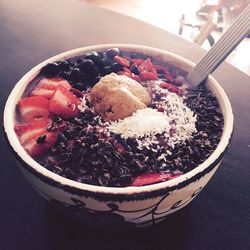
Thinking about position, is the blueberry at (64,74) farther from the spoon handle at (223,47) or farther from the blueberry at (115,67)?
the spoon handle at (223,47)

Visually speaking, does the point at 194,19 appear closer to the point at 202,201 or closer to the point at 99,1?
the point at 99,1

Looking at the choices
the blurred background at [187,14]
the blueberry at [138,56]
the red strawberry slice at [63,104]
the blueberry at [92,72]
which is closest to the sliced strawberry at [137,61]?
the blueberry at [138,56]

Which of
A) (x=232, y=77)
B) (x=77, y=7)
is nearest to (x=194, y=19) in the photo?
(x=77, y=7)

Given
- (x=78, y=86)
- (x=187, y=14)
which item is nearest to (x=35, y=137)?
(x=78, y=86)

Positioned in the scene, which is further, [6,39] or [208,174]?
[6,39]

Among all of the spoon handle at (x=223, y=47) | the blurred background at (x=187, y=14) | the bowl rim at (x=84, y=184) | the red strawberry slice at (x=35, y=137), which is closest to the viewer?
the bowl rim at (x=84, y=184)

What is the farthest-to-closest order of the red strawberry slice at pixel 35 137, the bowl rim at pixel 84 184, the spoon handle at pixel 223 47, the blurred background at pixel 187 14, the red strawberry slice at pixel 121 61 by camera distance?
the blurred background at pixel 187 14 < the red strawberry slice at pixel 121 61 < the spoon handle at pixel 223 47 < the red strawberry slice at pixel 35 137 < the bowl rim at pixel 84 184
